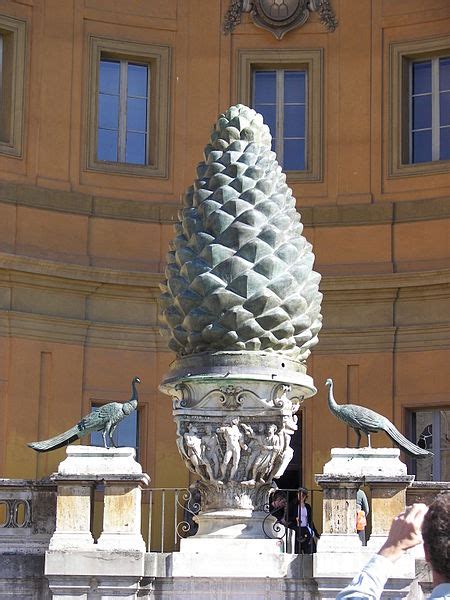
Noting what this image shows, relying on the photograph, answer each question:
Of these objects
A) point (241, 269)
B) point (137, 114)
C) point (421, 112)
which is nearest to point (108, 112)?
point (137, 114)

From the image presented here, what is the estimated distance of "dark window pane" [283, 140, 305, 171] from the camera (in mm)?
22703

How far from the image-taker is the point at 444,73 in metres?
22.4

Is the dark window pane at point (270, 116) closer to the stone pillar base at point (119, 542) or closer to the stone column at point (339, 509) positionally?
the stone column at point (339, 509)

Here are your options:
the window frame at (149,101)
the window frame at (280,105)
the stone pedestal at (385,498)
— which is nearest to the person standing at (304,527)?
the stone pedestal at (385,498)

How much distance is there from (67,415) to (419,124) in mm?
6273

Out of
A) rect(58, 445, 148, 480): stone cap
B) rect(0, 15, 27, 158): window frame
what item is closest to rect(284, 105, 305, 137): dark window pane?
rect(0, 15, 27, 158): window frame

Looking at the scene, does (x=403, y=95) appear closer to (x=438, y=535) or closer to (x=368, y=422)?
(x=368, y=422)

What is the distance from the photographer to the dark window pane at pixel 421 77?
22531mm

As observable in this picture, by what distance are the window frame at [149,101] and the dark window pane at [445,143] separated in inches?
149

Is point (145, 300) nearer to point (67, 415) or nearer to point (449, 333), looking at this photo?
point (67, 415)

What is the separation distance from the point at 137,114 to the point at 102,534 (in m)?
11.7

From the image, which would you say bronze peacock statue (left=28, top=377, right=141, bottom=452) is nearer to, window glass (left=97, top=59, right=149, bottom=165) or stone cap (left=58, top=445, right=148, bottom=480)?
stone cap (left=58, top=445, right=148, bottom=480)

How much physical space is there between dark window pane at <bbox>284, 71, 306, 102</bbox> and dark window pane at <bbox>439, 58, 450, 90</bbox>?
1931 mm

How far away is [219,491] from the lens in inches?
469
